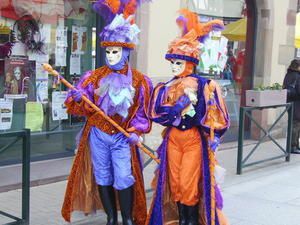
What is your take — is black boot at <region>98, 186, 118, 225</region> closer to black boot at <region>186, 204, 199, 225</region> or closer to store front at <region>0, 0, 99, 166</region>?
black boot at <region>186, 204, 199, 225</region>

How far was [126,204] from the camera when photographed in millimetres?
4574

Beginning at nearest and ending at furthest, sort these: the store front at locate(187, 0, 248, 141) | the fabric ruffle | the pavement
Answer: the fabric ruffle, the pavement, the store front at locate(187, 0, 248, 141)

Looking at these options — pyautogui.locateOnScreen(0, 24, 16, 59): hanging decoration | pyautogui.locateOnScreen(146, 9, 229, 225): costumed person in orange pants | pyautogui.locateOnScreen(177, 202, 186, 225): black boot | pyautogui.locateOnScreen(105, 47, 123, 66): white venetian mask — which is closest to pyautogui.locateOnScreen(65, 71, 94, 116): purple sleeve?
pyautogui.locateOnScreen(105, 47, 123, 66): white venetian mask

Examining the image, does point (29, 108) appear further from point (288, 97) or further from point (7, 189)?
point (288, 97)

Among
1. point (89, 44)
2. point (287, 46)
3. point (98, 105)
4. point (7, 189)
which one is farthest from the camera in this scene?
point (287, 46)

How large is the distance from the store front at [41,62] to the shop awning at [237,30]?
322cm

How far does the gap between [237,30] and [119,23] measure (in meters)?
6.33

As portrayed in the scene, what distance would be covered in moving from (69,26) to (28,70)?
37.3 inches

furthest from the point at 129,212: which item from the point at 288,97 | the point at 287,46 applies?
the point at 287,46

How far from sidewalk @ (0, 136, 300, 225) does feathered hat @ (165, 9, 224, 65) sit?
1.80 metres

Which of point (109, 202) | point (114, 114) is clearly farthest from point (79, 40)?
point (109, 202)

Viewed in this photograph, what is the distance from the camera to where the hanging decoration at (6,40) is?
7039mm

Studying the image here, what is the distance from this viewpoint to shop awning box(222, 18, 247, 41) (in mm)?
10289

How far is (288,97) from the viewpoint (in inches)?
370
